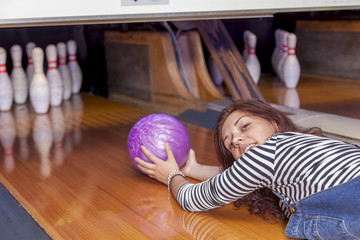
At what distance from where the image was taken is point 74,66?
13.5 feet

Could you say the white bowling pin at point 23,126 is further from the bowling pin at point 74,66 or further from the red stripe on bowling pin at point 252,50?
the red stripe on bowling pin at point 252,50

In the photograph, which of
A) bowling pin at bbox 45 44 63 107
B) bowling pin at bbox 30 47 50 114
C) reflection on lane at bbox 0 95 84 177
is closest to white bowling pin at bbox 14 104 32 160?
reflection on lane at bbox 0 95 84 177

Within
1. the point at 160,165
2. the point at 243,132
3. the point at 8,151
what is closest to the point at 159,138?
the point at 160,165

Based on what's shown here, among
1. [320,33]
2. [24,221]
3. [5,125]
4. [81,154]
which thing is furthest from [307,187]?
[320,33]

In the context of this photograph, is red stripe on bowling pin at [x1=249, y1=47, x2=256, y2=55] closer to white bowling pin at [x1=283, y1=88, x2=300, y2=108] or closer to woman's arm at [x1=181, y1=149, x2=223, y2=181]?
white bowling pin at [x1=283, y1=88, x2=300, y2=108]

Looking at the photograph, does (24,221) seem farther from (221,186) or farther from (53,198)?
(221,186)

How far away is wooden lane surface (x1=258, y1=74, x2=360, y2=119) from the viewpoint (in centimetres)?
309

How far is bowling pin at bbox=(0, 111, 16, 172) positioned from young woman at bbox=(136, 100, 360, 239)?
1011 millimetres

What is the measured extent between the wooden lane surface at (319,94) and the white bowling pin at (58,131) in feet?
4.76

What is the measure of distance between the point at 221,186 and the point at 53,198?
0.73 meters

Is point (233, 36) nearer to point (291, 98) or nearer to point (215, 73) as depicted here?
point (215, 73)

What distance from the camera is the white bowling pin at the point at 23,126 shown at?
2.51 metres

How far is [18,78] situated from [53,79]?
294 mm

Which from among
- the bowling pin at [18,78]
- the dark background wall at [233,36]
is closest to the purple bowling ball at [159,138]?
the dark background wall at [233,36]
